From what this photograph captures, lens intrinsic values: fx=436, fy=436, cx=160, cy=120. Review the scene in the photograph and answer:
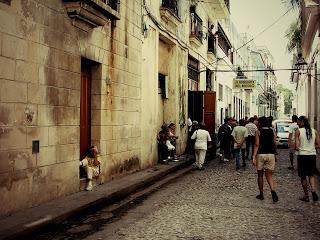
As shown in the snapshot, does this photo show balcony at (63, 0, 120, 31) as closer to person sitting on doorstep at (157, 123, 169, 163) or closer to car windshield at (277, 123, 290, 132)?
person sitting on doorstep at (157, 123, 169, 163)

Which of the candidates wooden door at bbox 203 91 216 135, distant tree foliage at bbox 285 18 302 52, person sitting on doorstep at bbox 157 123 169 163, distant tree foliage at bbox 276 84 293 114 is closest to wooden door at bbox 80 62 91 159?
person sitting on doorstep at bbox 157 123 169 163

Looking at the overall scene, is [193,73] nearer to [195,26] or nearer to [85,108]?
[195,26]

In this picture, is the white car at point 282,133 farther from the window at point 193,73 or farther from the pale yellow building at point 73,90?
the pale yellow building at point 73,90

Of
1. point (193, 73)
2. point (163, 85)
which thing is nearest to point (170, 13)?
point (163, 85)

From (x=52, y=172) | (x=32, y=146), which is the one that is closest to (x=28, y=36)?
(x=32, y=146)

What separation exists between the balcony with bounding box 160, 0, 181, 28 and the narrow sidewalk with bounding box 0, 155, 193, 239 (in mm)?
5771

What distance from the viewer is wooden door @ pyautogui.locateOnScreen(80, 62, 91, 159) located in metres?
9.50

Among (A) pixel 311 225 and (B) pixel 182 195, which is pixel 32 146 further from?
(A) pixel 311 225

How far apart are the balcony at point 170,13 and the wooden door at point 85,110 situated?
574 centimetres

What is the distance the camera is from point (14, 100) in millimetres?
6566

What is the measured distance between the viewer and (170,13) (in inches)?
591

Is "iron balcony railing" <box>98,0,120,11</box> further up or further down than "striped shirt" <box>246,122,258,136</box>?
further up

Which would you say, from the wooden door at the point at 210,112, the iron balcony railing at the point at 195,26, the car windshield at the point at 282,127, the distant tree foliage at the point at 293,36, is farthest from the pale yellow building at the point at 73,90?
the distant tree foliage at the point at 293,36

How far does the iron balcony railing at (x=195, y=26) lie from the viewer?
19.5 meters
